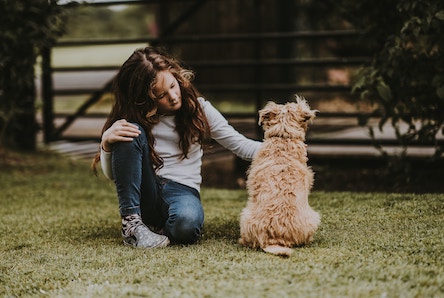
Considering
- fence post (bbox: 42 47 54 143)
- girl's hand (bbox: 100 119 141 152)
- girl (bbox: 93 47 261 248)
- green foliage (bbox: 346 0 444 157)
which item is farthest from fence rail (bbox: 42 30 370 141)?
girl's hand (bbox: 100 119 141 152)

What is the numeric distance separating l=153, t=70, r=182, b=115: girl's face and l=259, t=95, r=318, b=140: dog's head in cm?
51

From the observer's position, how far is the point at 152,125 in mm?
3338

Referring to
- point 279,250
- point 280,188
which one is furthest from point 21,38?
point 279,250

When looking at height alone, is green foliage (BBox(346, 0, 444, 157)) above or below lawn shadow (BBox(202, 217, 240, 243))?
above

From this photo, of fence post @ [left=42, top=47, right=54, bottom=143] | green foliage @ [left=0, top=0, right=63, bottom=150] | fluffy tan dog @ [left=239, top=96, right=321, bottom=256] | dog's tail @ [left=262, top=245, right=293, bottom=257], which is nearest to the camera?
dog's tail @ [left=262, top=245, right=293, bottom=257]

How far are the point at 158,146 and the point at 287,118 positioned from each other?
81cm

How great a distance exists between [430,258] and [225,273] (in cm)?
89

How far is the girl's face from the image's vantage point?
3215mm

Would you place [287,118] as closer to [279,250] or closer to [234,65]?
[279,250]

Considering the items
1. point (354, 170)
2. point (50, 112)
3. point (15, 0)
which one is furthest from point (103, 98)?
point (354, 170)

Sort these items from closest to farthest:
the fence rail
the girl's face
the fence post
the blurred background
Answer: the girl's face < the blurred background < the fence rail < the fence post

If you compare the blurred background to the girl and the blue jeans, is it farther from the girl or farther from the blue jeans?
the blue jeans

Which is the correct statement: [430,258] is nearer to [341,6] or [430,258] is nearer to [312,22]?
[341,6]

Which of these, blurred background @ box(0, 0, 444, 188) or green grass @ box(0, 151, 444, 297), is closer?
green grass @ box(0, 151, 444, 297)
